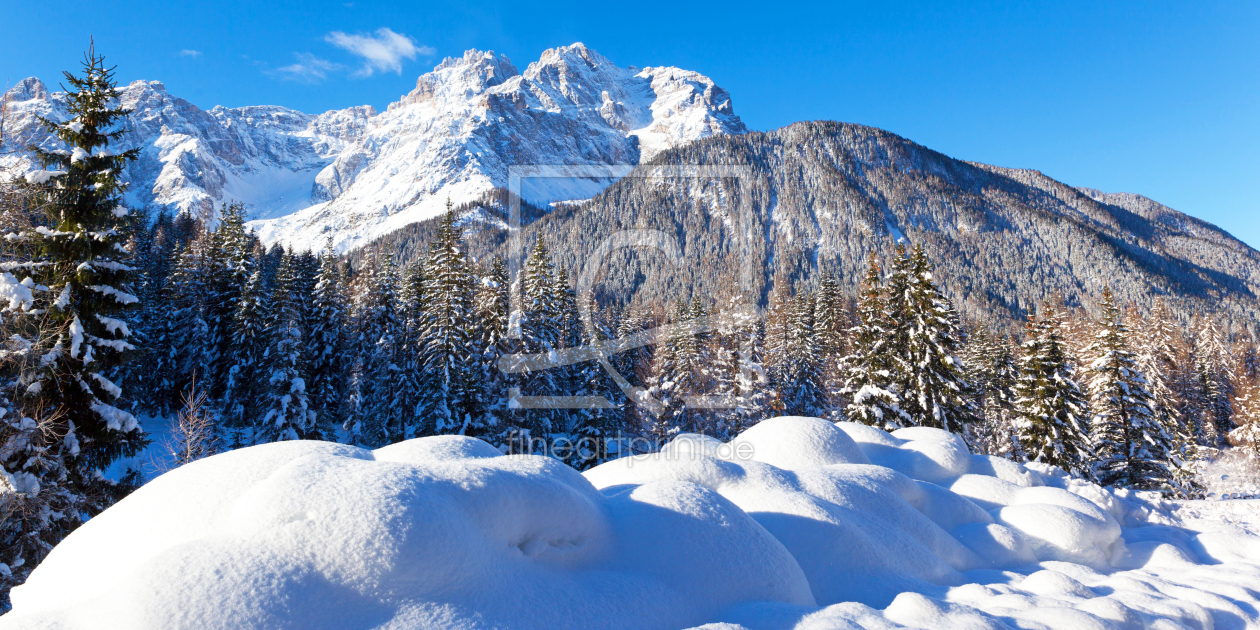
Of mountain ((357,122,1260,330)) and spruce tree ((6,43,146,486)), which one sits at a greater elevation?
mountain ((357,122,1260,330))

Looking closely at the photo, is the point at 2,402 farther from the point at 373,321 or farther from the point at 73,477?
the point at 373,321

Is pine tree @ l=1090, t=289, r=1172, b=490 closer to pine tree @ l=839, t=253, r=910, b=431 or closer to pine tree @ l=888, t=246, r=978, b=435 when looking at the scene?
pine tree @ l=888, t=246, r=978, b=435

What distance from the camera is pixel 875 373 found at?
22766 millimetres

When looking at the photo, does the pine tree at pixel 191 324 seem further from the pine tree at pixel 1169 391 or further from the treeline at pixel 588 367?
A: the pine tree at pixel 1169 391

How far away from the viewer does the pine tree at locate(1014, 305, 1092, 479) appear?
21125mm

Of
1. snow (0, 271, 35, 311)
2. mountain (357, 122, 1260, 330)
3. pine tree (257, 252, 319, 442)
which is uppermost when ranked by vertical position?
mountain (357, 122, 1260, 330)

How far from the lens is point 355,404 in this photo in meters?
31.0

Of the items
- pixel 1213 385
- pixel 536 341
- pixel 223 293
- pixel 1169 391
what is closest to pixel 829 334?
pixel 1169 391

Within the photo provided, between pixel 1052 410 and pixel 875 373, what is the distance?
6.46 metres

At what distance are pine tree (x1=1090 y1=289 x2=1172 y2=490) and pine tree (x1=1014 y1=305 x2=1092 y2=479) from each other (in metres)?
0.72

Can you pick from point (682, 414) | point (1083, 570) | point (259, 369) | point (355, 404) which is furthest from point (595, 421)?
point (1083, 570)

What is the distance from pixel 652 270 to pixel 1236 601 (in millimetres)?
131339

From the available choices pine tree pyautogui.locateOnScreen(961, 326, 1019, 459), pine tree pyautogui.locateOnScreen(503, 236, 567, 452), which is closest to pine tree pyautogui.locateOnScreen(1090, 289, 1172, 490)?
pine tree pyautogui.locateOnScreen(961, 326, 1019, 459)

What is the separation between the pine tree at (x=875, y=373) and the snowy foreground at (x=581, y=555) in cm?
1381
